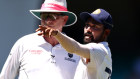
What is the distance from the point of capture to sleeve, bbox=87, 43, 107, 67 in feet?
12.0

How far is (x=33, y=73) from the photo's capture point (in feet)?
13.6

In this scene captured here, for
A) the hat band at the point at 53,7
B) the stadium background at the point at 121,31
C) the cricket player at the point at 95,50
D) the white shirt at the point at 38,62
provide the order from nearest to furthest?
the cricket player at the point at 95,50 < the white shirt at the point at 38,62 < the hat band at the point at 53,7 < the stadium background at the point at 121,31

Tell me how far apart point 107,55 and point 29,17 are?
238 cm

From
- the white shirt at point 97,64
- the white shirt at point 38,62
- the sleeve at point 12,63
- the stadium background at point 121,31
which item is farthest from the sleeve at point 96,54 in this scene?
the stadium background at point 121,31

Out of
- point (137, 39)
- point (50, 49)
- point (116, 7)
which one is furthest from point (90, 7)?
point (50, 49)

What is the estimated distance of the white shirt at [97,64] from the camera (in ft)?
12.1

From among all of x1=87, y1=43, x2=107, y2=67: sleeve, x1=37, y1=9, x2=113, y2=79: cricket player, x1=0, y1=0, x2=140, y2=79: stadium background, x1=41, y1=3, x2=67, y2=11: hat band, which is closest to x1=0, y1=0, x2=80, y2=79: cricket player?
x1=41, y1=3, x2=67, y2=11: hat band

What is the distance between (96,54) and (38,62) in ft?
2.20

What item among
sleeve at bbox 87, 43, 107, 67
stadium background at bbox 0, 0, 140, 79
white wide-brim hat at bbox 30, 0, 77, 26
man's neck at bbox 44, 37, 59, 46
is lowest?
stadium background at bbox 0, 0, 140, 79

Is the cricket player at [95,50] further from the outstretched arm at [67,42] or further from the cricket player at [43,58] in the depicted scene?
the cricket player at [43,58]

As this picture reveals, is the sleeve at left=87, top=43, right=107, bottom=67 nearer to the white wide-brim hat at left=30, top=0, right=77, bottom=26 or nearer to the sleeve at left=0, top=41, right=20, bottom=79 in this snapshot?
the white wide-brim hat at left=30, top=0, right=77, bottom=26

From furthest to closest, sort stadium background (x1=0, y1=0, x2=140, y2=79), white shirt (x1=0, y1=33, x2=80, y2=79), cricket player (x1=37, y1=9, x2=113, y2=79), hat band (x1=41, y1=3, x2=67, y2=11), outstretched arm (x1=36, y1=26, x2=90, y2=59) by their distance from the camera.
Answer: stadium background (x1=0, y1=0, x2=140, y2=79), hat band (x1=41, y1=3, x2=67, y2=11), white shirt (x1=0, y1=33, x2=80, y2=79), cricket player (x1=37, y1=9, x2=113, y2=79), outstretched arm (x1=36, y1=26, x2=90, y2=59)

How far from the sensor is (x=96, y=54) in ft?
12.1

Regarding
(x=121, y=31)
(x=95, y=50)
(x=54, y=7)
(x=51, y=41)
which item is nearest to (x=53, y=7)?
(x=54, y=7)
